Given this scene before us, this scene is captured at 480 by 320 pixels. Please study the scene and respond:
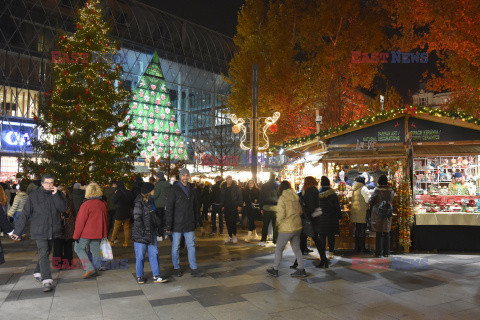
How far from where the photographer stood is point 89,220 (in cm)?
733

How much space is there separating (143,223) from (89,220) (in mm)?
1214

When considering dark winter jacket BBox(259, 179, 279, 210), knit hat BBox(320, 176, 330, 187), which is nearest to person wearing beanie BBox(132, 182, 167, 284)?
knit hat BBox(320, 176, 330, 187)

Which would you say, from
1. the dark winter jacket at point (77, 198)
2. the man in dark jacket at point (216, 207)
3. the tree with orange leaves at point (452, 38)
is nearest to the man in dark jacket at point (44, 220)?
the dark winter jacket at point (77, 198)

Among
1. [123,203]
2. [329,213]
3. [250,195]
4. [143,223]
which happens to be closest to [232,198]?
[250,195]

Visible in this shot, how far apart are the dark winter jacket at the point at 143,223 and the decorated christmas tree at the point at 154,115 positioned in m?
33.3

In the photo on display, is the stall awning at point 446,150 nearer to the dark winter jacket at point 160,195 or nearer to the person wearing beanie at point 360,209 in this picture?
the person wearing beanie at point 360,209

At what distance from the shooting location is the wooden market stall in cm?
988

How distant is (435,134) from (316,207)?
539cm

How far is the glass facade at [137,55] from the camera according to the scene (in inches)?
1346

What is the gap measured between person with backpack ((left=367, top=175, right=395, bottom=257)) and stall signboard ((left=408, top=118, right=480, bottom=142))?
2.95 m

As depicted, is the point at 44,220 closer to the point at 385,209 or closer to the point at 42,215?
the point at 42,215

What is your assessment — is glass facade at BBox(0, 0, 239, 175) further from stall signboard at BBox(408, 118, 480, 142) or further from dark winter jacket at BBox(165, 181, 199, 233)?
dark winter jacket at BBox(165, 181, 199, 233)

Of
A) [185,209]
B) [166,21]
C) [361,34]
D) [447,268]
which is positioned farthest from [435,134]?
[166,21]

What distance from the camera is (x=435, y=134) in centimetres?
1141
